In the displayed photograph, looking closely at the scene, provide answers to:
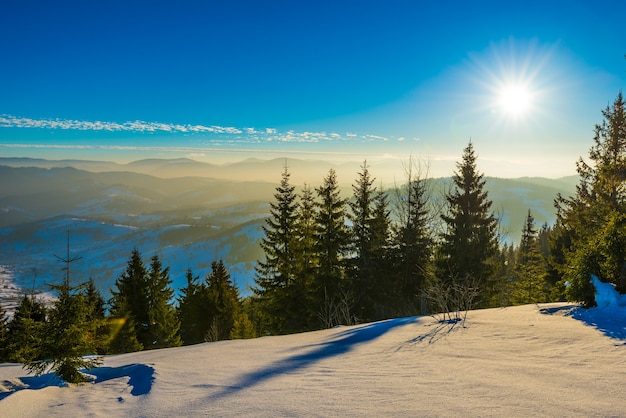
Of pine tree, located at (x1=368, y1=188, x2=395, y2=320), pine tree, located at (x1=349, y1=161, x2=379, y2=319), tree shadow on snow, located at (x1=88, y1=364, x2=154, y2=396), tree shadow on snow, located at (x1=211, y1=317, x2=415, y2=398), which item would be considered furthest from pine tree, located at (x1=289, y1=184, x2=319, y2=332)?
tree shadow on snow, located at (x1=88, y1=364, x2=154, y2=396)

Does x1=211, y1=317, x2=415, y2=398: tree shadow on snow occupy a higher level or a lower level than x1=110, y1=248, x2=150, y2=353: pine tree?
higher

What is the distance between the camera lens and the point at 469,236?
2156cm

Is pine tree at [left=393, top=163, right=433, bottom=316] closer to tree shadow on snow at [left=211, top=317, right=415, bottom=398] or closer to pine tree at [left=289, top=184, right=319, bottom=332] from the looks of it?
pine tree at [left=289, top=184, right=319, bottom=332]

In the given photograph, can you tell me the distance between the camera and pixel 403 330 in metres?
6.94

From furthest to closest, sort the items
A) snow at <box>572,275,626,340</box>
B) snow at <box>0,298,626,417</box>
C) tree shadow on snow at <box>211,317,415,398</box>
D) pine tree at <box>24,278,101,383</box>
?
pine tree at <box>24,278,101,383</box> < snow at <box>572,275,626,340</box> < tree shadow on snow at <box>211,317,415,398</box> < snow at <box>0,298,626,417</box>

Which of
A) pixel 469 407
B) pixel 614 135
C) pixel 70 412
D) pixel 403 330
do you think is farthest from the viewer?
pixel 614 135

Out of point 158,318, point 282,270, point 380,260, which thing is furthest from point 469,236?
point 158,318

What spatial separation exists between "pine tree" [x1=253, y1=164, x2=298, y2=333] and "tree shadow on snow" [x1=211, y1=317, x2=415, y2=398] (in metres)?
15.9

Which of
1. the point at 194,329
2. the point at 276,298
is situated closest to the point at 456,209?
the point at 276,298

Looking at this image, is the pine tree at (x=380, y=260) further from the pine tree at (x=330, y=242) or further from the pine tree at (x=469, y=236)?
the pine tree at (x=469, y=236)

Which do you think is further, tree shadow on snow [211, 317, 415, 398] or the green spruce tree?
the green spruce tree

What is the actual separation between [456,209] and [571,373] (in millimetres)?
20214

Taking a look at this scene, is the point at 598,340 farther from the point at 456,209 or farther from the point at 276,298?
the point at 276,298

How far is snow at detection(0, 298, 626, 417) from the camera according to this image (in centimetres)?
Answer: 301
